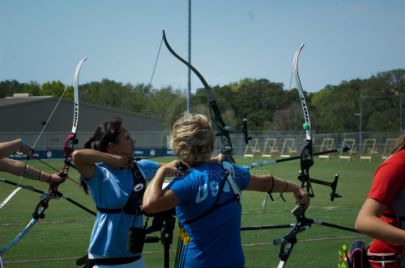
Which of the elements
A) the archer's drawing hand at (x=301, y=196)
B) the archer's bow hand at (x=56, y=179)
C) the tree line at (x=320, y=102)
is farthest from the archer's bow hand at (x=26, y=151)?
the tree line at (x=320, y=102)

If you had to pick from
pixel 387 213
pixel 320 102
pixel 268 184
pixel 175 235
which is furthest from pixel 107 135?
pixel 320 102

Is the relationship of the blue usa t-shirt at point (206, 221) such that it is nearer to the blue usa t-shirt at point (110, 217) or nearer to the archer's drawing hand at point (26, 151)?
the blue usa t-shirt at point (110, 217)

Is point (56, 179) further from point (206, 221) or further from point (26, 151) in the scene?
point (206, 221)

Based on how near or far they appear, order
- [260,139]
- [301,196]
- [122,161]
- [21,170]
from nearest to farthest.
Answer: [301,196] < [122,161] < [21,170] < [260,139]

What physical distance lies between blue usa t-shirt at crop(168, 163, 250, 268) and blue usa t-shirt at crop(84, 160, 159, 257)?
1.23 m

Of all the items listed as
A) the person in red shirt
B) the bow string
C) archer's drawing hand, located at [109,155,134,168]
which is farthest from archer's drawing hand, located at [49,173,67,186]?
the person in red shirt

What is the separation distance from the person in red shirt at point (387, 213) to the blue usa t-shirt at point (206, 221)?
0.73 m

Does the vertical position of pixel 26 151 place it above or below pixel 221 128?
below

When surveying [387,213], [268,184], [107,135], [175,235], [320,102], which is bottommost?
[175,235]

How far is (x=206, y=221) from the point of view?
3416mm

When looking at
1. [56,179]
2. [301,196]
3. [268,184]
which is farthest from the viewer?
[56,179]

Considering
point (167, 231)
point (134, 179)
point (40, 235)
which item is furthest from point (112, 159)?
point (40, 235)

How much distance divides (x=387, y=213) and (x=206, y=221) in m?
1.25

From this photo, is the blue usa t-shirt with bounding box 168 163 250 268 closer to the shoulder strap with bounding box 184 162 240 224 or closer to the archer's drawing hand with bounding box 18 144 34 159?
the shoulder strap with bounding box 184 162 240 224
